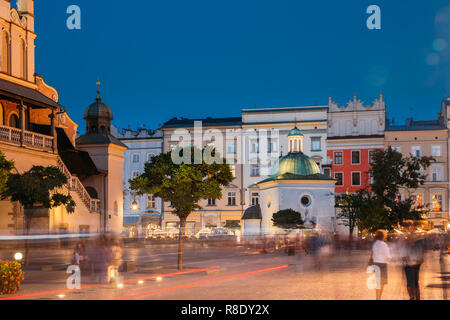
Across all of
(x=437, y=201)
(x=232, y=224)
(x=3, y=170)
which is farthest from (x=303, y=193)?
(x=3, y=170)

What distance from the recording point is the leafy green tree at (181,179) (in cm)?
3073

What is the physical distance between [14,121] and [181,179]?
52.2ft

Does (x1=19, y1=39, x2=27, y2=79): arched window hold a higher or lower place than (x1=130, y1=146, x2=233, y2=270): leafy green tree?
higher

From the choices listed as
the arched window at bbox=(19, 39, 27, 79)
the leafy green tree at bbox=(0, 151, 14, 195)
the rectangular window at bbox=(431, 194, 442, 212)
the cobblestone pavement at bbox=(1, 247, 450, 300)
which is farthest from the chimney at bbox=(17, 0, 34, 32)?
the rectangular window at bbox=(431, 194, 442, 212)

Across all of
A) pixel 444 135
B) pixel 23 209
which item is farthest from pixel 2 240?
pixel 444 135

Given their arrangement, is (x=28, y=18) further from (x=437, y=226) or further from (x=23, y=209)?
(x=437, y=226)

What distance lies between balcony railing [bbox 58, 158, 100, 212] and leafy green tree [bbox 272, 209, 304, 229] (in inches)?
823

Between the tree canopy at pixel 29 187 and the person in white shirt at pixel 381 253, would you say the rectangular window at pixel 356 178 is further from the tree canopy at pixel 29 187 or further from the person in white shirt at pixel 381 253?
the person in white shirt at pixel 381 253

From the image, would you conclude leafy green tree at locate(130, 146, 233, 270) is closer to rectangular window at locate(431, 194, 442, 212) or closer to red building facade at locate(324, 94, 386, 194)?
red building facade at locate(324, 94, 386, 194)

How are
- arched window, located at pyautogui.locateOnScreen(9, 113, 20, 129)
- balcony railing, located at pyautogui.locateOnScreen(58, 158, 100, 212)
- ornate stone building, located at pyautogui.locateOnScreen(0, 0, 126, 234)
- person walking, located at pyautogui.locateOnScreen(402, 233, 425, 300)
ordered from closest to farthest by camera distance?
person walking, located at pyautogui.locateOnScreen(402, 233, 425, 300) → ornate stone building, located at pyautogui.locateOnScreen(0, 0, 126, 234) → arched window, located at pyautogui.locateOnScreen(9, 113, 20, 129) → balcony railing, located at pyautogui.locateOnScreen(58, 158, 100, 212)

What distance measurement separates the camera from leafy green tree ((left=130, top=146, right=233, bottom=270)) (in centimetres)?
3073

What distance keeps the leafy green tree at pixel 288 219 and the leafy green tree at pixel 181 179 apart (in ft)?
94.3

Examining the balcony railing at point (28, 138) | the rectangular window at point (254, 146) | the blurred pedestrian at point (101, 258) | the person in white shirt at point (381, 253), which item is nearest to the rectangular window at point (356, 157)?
the rectangular window at point (254, 146)

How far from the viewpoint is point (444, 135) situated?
8262 centimetres
